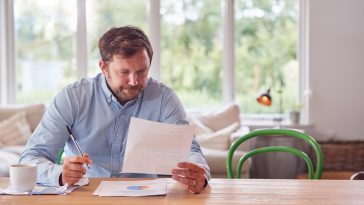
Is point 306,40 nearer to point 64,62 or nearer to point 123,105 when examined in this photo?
point 64,62

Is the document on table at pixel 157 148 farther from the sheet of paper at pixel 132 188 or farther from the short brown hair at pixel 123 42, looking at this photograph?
the short brown hair at pixel 123 42

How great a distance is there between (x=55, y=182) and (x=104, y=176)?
32cm

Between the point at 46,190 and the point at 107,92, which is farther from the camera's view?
the point at 107,92

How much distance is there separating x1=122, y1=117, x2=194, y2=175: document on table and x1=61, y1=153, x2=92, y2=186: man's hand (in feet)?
0.43

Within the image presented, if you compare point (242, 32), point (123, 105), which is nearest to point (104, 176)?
point (123, 105)

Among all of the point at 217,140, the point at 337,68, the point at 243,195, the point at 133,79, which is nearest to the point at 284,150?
the point at 243,195

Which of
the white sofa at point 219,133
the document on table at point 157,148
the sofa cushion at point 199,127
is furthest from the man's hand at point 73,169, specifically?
the sofa cushion at point 199,127

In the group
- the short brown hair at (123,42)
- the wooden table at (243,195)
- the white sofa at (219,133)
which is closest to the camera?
the wooden table at (243,195)

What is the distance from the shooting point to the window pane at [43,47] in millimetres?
5750

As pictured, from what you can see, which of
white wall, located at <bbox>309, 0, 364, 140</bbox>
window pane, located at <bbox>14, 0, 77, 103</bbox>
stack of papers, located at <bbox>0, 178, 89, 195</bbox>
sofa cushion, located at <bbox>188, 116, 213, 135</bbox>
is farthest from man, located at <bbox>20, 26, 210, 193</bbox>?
window pane, located at <bbox>14, 0, 77, 103</bbox>

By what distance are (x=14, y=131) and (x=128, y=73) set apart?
130 inches

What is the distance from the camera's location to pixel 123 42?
2.07 metres

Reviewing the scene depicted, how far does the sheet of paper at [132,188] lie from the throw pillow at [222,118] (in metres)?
3.20

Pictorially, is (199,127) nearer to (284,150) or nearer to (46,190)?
(284,150)
